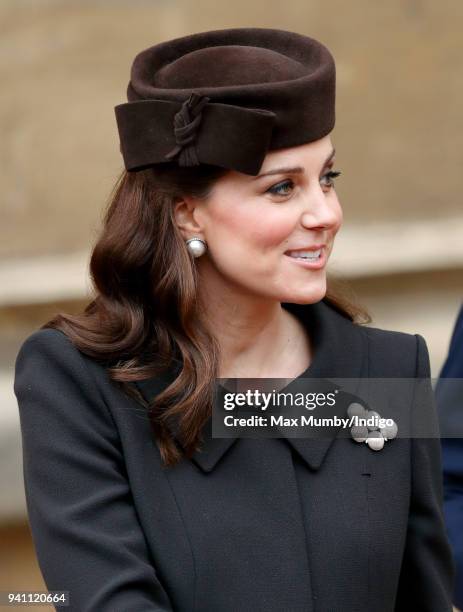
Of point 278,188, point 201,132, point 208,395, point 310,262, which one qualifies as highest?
point 201,132

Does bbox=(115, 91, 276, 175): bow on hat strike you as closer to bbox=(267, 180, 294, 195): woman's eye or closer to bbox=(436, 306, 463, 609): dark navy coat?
bbox=(267, 180, 294, 195): woman's eye

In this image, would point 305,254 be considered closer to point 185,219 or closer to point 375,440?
point 185,219

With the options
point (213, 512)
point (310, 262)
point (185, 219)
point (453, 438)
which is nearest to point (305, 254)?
point (310, 262)

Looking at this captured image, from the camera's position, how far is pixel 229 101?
273 centimetres

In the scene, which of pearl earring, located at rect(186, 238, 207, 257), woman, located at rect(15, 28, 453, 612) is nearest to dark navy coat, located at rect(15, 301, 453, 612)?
woman, located at rect(15, 28, 453, 612)

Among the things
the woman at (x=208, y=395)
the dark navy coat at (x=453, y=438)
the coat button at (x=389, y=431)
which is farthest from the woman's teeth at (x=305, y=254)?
the dark navy coat at (x=453, y=438)

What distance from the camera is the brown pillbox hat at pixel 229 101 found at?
271 centimetres

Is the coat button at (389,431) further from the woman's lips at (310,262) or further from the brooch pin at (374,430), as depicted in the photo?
the woman's lips at (310,262)

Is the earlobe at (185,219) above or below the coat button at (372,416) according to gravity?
above

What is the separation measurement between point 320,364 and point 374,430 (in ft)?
0.63

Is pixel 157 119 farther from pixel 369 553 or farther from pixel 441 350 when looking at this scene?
pixel 441 350

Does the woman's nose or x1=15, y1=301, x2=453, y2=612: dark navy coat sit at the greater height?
the woman's nose

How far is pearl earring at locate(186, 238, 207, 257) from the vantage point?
9.41ft

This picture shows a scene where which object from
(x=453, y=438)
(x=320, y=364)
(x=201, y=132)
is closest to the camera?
(x=201, y=132)
